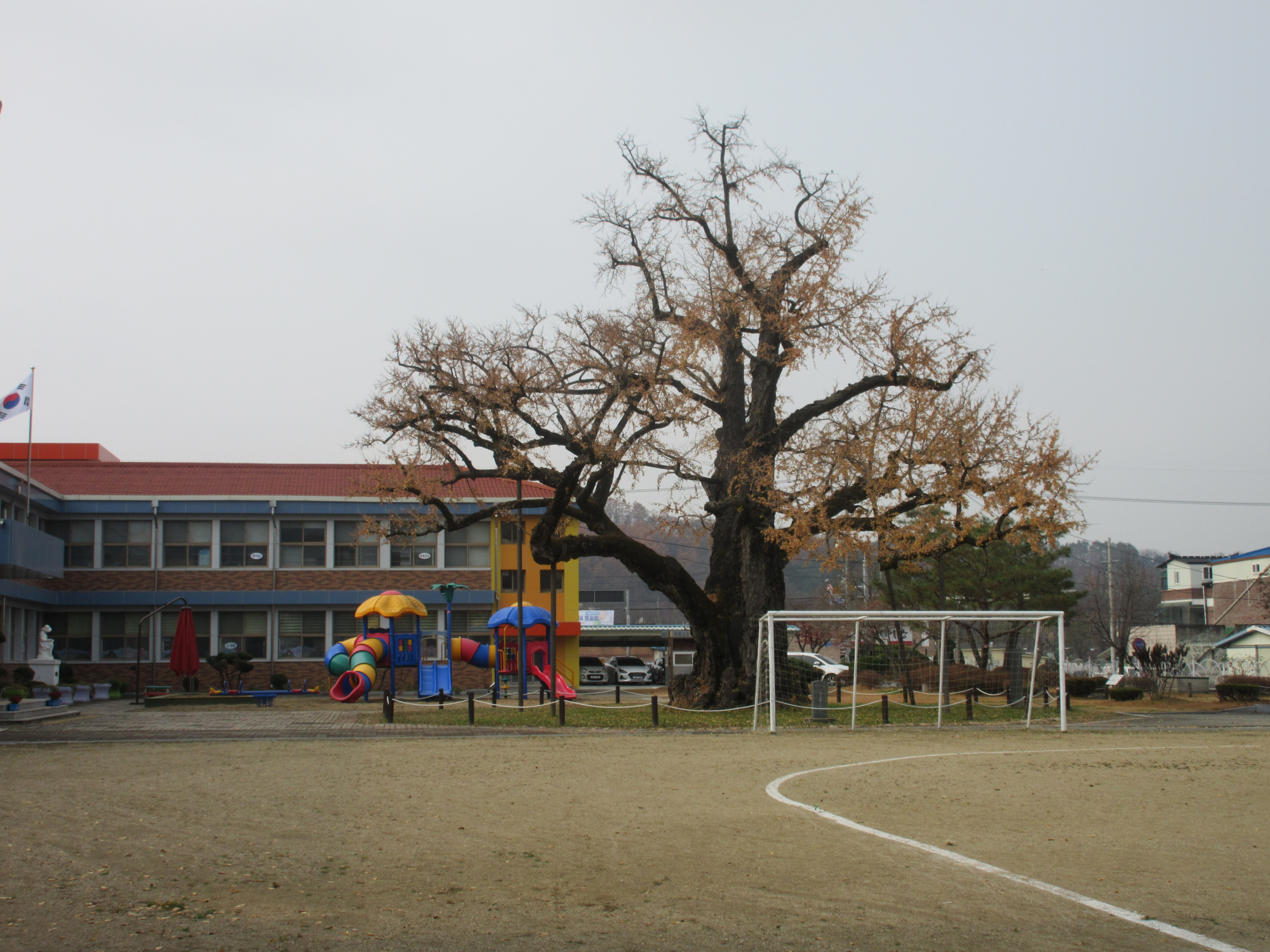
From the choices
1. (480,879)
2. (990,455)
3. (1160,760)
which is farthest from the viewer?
(990,455)

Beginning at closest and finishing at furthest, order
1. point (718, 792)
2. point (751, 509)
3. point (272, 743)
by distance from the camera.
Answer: point (718, 792), point (272, 743), point (751, 509)

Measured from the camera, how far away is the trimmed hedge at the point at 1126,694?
116 feet

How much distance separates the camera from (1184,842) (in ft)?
27.5

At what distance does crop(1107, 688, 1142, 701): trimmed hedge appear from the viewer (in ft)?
116

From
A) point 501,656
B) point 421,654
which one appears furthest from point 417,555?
point 421,654

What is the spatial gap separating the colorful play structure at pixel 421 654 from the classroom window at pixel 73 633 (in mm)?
10396

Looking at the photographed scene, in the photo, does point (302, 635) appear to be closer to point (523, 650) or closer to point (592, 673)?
point (523, 650)

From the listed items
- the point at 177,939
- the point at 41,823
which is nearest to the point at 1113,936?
the point at 177,939

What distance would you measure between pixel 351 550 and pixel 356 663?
10498mm

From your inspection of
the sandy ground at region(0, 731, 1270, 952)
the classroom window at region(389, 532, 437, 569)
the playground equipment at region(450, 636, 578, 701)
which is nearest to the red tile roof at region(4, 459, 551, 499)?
the classroom window at region(389, 532, 437, 569)

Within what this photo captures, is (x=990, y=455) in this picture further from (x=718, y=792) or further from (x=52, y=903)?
(x=52, y=903)

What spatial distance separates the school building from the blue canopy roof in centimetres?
483

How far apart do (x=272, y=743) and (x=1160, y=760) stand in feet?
43.8

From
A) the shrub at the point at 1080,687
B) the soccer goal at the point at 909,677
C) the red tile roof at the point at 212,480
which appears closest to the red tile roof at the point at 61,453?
the red tile roof at the point at 212,480
